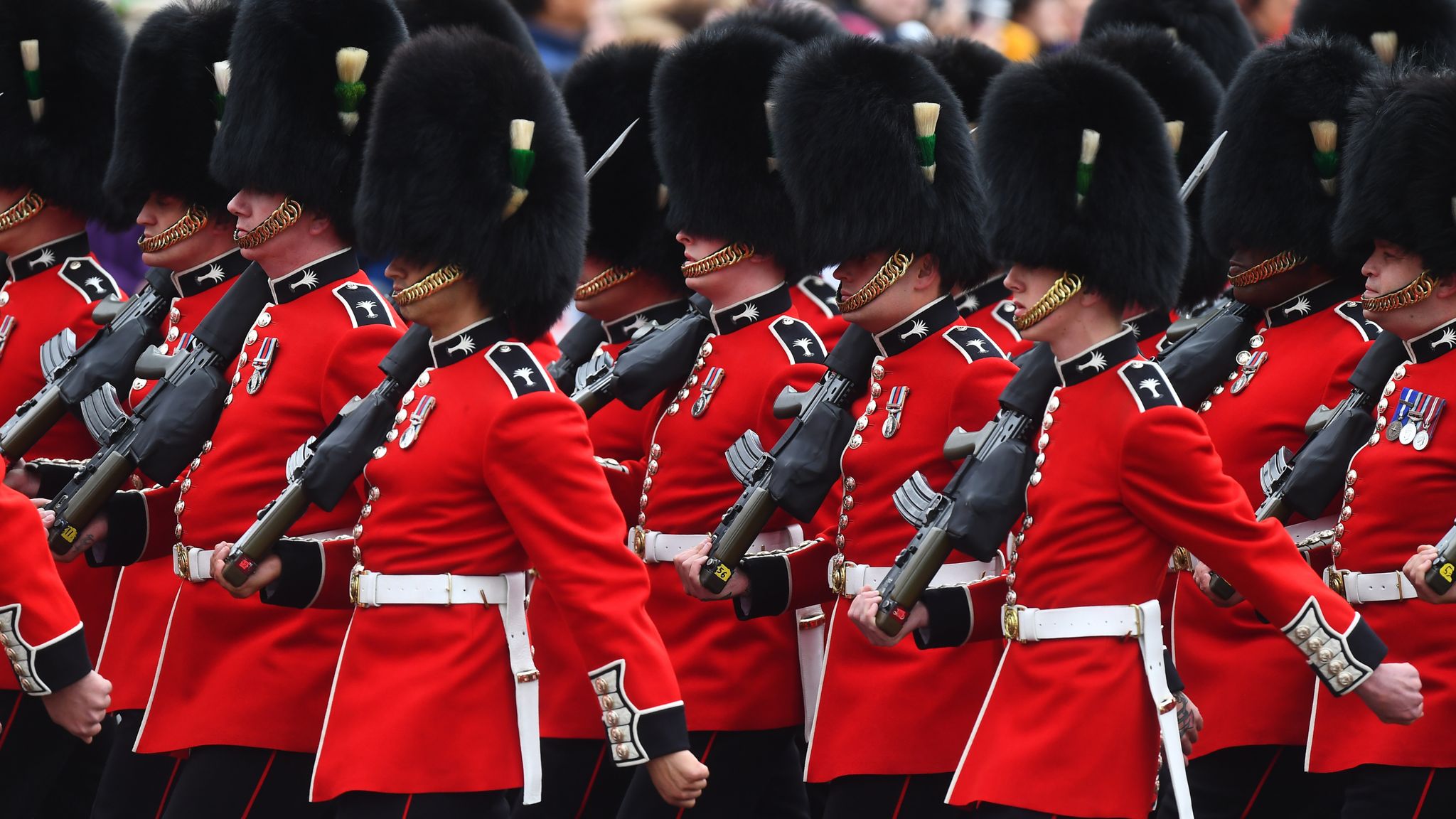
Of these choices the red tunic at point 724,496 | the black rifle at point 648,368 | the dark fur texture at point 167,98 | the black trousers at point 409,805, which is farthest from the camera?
the dark fur texture at point 167,98

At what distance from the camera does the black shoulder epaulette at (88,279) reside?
5.36m

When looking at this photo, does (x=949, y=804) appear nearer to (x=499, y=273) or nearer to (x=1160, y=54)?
(x=499, y=273)

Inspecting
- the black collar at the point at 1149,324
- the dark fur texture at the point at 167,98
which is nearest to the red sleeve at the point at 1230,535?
the black collar at the point at 1149,324

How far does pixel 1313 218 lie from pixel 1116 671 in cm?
155

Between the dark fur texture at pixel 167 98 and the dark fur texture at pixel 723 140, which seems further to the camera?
the dark fur texture at pixel 167 98

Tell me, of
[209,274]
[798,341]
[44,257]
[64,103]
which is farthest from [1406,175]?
[64,103]

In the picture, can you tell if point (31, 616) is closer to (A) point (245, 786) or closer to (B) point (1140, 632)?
(A) point (245, 786)

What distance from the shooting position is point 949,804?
370 cm

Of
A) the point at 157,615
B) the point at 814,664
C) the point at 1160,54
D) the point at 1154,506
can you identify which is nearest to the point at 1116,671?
the point at 1154,506

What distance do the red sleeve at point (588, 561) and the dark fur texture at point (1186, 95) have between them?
247cm

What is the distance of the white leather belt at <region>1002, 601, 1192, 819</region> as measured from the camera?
11.6ft

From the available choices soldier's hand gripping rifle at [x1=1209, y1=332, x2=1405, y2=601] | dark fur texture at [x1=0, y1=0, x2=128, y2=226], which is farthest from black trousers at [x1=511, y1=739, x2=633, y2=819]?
dark fur texture at [x1=0, y1=0, x2=128, y2=226]

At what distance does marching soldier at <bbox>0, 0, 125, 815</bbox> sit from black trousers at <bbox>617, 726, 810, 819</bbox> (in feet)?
4.87

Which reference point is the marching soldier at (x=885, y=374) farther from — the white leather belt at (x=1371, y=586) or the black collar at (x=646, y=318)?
the black collar at (x=646, y=318)
